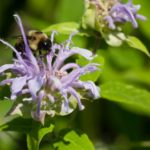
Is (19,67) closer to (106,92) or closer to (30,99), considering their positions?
(30,99)

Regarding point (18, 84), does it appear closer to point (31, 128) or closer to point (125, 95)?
point (31, 128)

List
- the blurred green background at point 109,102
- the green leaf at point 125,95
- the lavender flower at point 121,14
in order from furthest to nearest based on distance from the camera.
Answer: the blurred green background at point 109,102, the lavender flower at point 121,14, the green leaf at point 125,95

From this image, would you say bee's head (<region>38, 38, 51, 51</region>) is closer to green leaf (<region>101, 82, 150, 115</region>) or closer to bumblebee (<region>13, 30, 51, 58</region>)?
bumblebee (<region>13, 30, 51, 58</region>)

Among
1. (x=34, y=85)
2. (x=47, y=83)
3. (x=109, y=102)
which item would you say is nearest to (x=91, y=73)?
A: (x=47, y=83)

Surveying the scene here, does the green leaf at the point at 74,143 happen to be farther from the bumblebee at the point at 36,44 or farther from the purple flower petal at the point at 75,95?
the bumblebee at the point at 36,44

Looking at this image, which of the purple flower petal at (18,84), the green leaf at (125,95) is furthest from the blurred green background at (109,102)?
the purple flower petal at (18,84)

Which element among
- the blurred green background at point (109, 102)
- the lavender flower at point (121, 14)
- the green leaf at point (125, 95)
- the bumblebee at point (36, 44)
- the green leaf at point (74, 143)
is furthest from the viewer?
the blurred green background at point (109, 102)
